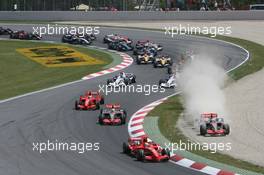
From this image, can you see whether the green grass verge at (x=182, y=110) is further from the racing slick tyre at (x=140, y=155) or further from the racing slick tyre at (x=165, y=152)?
the racing slick tyre at (x=140, y=155)

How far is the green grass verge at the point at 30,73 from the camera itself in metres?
39.6

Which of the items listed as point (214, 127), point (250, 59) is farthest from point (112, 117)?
point (250, 59)

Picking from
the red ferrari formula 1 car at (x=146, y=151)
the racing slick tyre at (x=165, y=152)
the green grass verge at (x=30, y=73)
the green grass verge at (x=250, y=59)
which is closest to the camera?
the red ferrari formula 1 car at (x=146, y=151)

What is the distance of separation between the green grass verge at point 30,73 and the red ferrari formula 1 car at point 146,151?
15315mm

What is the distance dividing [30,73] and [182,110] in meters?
17.7

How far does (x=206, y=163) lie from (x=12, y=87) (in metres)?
21.0

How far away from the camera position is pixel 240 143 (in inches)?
936

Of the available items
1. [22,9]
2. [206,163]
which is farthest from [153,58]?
[22,9]

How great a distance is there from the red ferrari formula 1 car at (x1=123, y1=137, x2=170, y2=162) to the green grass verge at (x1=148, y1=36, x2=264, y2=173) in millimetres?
1558

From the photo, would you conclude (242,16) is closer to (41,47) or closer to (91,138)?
(41,47)

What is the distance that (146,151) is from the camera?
71.6 ft

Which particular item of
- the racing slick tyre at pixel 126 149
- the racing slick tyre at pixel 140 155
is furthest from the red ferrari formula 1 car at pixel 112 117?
the racing slick tyre at pixel 140 155

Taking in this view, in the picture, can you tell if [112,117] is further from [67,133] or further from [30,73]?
[30,73]

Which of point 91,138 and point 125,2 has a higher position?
point 125,2
